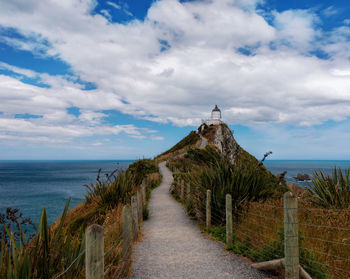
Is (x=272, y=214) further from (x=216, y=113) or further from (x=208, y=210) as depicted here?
(x=216, y=113)

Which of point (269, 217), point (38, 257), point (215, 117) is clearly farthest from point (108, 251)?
point (215, 117)

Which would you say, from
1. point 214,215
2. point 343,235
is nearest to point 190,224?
point 214,215

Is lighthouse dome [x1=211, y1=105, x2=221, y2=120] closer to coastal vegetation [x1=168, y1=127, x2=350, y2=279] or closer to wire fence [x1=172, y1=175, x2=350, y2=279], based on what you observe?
coastal vegetation [x1=168, y1=127, x2=350, y2=279]

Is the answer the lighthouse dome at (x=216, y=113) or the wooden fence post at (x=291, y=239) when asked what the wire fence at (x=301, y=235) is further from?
the lighthouse dome at (x=216, y=113)

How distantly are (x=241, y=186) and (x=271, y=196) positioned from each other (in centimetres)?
95

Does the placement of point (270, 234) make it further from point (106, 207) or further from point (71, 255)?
point (106, 207)

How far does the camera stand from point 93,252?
9.74 ft

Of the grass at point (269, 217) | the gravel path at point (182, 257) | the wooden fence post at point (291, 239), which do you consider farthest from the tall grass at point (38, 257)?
the grass at point (269, 217)

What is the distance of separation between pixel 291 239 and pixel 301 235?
2.92 feet

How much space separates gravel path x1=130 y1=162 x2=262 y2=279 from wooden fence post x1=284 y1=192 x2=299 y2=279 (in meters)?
0.75

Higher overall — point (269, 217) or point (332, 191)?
point (332, 191)

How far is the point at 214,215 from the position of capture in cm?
834

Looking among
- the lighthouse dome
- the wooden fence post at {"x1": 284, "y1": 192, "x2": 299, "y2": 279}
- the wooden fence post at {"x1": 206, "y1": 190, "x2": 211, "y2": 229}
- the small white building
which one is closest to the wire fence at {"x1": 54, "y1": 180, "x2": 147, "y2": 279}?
the wooden fence post at {"x1": 206, "y1": 190, "x2": 211, "y2": 229}

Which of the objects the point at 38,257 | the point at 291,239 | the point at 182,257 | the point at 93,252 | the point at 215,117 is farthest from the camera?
the point at 215,117
